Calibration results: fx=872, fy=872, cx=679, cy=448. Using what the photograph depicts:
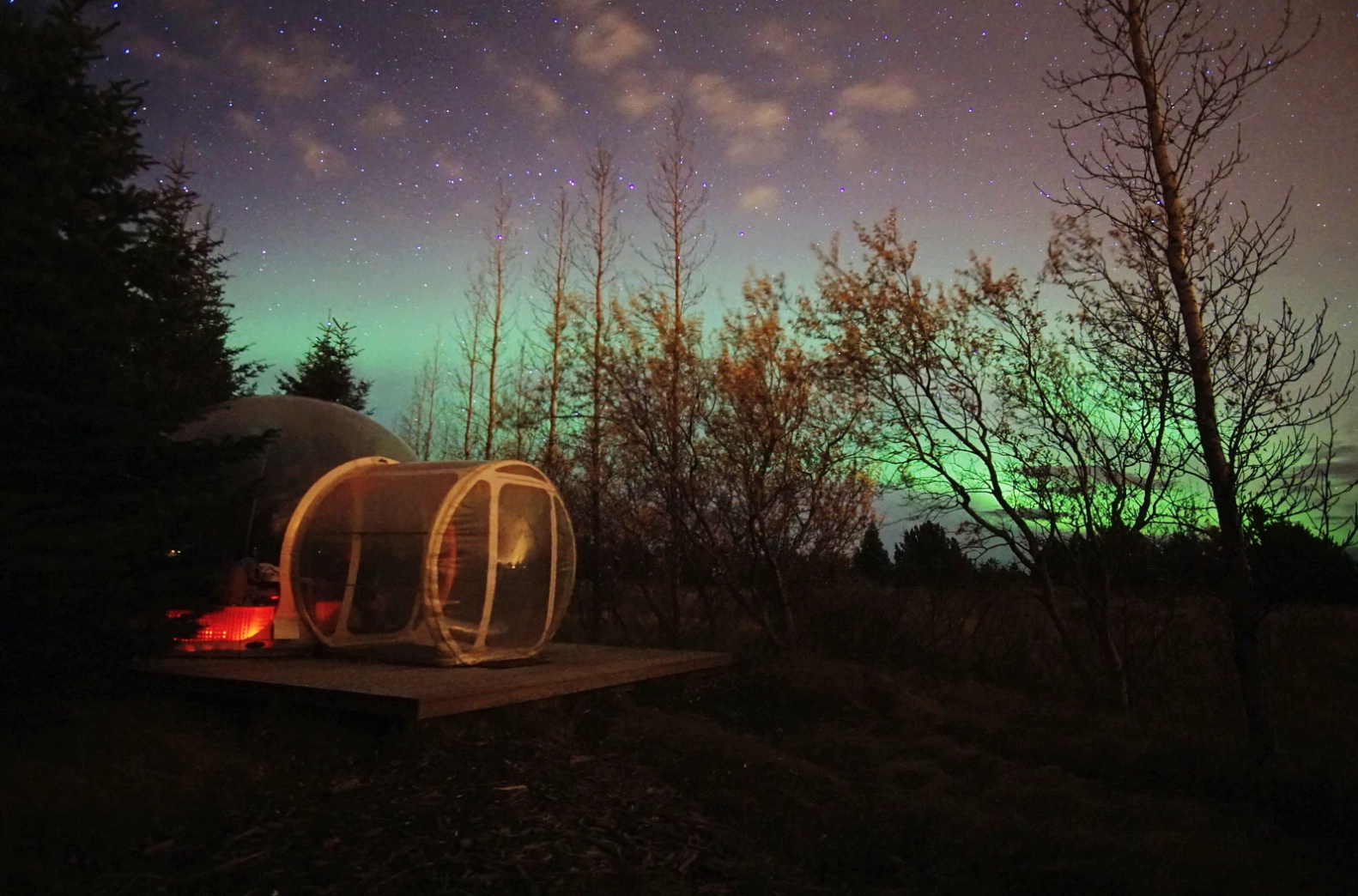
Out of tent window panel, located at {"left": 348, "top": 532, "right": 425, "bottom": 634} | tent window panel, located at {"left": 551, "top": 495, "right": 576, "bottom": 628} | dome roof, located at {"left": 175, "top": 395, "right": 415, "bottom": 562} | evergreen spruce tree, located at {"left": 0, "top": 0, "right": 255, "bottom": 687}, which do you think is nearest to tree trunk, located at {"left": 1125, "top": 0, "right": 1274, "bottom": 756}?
tent window panel, located at {"left": 551, "top": 495, "right": 576, "bottom": 628}

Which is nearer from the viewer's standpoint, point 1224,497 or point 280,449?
point 1224,497

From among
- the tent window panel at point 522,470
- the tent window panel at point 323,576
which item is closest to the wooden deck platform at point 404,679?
the tent window panel at point 323,576

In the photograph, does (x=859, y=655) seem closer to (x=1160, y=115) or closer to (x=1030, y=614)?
(x=1030, y=614)

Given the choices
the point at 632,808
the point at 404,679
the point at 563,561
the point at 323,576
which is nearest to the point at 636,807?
the point at 632,808

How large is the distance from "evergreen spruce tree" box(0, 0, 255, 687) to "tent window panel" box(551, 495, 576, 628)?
3.53m

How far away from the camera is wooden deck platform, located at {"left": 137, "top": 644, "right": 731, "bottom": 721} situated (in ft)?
19.7

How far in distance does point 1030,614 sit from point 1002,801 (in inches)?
207

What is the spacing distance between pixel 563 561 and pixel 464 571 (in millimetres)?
1327

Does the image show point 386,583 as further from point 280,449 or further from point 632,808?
point 632,808

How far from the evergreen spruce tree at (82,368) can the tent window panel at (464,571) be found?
2.20m

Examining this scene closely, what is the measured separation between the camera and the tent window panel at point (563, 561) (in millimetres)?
8992

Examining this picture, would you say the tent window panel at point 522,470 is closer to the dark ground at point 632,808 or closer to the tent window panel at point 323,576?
the tent window panel at point 323,576

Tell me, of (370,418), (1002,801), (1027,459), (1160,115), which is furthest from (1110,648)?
(370,418)

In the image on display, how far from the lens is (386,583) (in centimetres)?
818
